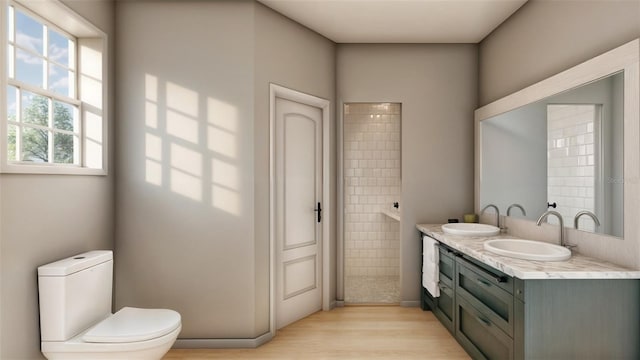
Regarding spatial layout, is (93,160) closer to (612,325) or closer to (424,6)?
(424,6)

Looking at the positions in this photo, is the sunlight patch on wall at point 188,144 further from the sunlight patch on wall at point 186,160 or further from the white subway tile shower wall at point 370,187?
the white subway tile shower wall at point 370,187

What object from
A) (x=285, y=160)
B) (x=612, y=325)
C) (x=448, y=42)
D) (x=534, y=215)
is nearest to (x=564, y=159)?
(x=534, y=215)

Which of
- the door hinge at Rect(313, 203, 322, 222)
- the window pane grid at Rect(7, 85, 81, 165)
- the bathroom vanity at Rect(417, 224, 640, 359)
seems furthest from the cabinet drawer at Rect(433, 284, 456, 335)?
the window pane grid at Rect(7, 85, 81, 165)

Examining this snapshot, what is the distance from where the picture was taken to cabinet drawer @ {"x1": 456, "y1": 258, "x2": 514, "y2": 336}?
6.88 feet

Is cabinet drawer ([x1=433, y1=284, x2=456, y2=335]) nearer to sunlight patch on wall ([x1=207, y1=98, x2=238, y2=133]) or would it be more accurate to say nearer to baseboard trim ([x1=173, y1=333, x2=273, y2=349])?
baseboard trim ([x1=173, y1=333, x2=273, y2=349])

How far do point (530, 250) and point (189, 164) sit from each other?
8.47ft

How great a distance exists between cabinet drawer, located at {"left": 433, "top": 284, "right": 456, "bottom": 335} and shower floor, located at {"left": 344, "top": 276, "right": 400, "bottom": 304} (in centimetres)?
67

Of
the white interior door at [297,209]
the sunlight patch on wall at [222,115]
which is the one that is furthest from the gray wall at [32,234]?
the white interior door at [297,209]

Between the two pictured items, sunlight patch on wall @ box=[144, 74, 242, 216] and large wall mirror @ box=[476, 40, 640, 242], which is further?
sunlight patch on wall @ box=[144, 74, 242, 216]

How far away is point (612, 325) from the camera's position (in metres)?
1.90

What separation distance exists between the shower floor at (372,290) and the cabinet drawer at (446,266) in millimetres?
961

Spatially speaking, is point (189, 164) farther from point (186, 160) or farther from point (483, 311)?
point (483, 311)

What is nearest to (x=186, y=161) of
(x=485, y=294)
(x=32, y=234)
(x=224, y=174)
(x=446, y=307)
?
(x=224, y=174)

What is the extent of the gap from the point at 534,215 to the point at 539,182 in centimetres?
27
